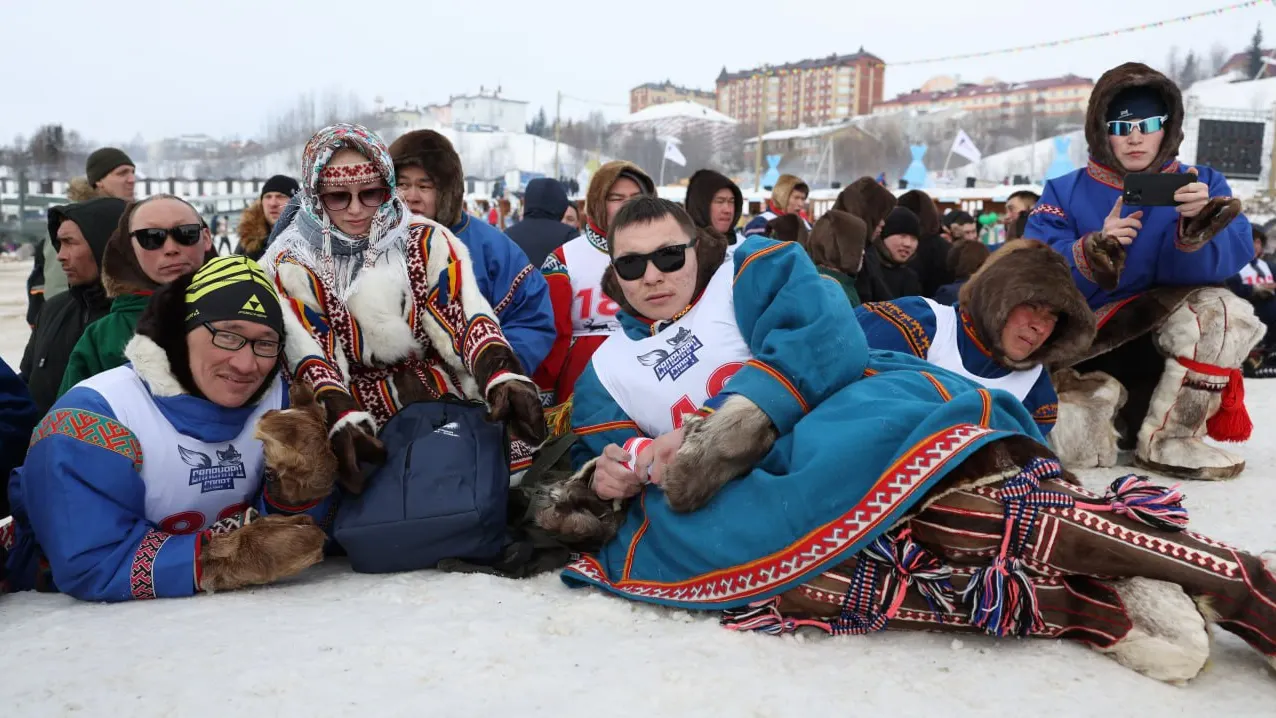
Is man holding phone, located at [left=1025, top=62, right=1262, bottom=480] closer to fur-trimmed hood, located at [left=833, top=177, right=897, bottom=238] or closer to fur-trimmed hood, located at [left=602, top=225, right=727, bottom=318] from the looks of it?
fur-trimmed hood, located at [left=602, top=225, right=727, bottom=318]

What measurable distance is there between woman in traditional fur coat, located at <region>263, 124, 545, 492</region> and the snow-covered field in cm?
59

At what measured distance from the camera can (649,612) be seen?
2.49 metres

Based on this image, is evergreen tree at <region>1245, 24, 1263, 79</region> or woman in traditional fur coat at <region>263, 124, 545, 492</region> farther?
evergreen tree at <region>1245, 24, 1263, 79</region>

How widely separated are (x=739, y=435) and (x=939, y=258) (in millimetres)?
5670

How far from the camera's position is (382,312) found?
2.96m

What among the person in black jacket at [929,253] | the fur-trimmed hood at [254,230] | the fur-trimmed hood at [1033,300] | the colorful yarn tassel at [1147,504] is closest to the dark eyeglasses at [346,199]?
the fur-trimmed hood at [1033,300]

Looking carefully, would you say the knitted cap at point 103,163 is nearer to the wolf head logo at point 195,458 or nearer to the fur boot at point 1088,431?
the wolf head logo at point 195,458

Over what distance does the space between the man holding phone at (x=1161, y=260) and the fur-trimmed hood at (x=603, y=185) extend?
2.05 metres

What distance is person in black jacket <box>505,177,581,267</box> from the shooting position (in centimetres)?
562

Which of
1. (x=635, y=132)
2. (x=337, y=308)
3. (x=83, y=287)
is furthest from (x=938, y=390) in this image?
(x=635, y=132)

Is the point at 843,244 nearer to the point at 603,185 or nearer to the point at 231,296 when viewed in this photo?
the point at 603,185

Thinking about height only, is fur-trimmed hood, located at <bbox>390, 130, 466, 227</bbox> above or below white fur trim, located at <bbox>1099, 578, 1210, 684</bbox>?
above

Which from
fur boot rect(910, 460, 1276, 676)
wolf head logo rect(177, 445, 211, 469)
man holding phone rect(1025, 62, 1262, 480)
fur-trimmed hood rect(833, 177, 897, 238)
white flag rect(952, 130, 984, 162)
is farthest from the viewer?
white flag rect(952, 130, 984, 162)

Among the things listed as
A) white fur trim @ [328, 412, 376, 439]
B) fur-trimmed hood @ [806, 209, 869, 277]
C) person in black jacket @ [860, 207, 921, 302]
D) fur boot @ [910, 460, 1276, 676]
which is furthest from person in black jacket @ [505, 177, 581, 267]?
fur boot @ [910, 460, 1276, 676]
